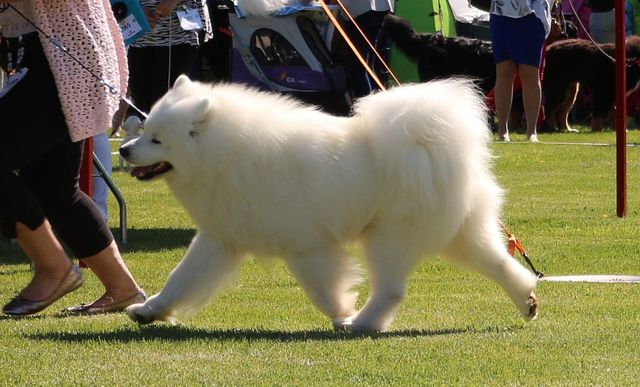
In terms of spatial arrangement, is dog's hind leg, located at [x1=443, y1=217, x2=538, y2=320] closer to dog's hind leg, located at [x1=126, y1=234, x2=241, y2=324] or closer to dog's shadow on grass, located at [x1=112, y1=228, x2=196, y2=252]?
dog's hind leg, located at [x1=126, y1=234, x2=241, y2=324]

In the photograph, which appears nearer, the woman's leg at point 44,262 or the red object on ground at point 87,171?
the woman's leg at point 44,262

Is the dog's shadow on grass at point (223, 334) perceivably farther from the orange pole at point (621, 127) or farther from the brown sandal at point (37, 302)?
the orange pole at point (621, 127)

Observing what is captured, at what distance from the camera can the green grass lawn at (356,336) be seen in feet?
13.3

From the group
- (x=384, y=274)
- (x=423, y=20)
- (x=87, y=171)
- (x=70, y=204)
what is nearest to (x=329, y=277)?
(x=384, y=274)

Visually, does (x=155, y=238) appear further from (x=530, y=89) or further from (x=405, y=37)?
(x=405, y=37)

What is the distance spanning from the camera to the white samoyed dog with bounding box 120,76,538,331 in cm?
475

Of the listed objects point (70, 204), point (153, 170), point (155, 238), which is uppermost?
point (153, 170)

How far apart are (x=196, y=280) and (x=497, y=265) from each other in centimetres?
118

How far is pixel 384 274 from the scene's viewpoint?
4.88 metres

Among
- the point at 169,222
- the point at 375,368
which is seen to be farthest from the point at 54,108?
the point at 169,222

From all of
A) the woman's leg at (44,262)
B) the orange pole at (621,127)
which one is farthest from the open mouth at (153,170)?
the orange pole at (621,127)

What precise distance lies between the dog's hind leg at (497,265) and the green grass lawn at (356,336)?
0.09m

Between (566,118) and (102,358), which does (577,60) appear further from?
(102,358)

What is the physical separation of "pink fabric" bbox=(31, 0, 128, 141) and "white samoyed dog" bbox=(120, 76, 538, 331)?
1.05 ft
